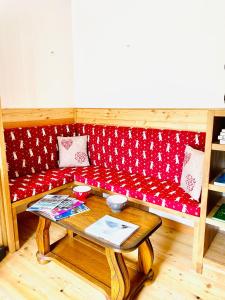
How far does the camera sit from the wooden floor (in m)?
1.43

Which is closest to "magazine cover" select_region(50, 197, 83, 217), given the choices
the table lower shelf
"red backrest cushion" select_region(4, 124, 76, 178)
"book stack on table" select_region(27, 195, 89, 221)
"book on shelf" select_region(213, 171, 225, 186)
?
"book stack on table" select_region(27, 195, 89, 221)

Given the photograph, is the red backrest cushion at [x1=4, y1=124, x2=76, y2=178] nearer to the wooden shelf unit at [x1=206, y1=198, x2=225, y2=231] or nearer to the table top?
the table top

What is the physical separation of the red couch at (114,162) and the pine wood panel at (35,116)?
12 centimetres

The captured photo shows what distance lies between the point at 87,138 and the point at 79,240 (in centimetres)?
119

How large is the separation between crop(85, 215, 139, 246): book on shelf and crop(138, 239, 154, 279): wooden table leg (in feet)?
0.74

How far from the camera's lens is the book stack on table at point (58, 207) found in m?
1.48

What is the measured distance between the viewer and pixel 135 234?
4.20 ft

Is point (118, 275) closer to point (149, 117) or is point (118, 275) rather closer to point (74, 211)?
point (74, 211)

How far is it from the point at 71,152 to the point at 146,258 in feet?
4.74

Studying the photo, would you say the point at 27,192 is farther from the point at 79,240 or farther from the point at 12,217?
the point at 79,240

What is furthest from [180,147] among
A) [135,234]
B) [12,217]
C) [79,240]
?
[12,217]

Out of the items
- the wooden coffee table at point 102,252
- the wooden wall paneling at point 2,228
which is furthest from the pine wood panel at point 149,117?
Result: the wooden wall paneling at point 2,228

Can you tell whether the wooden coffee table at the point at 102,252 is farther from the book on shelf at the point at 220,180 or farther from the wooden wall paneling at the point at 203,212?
the book on shelf at the point at 220,180
